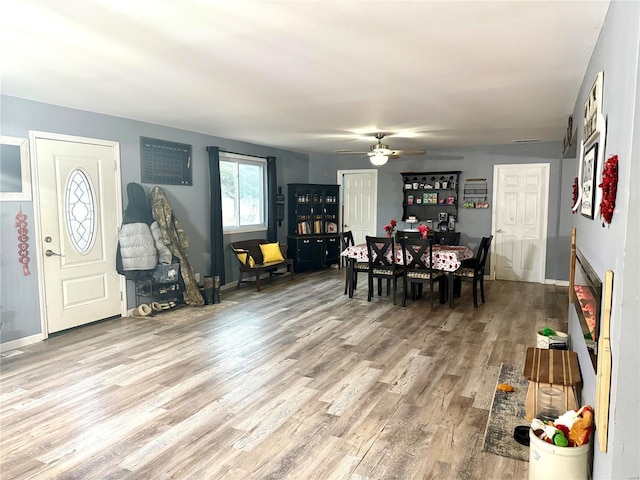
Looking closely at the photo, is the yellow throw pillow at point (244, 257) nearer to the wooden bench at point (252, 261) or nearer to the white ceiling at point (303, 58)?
the wooden bench at point (252, 261)

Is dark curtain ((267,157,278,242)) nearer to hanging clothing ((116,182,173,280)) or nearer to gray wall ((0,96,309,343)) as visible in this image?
gray wall ((0,96,309,343))

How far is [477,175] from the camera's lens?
24.8 ft

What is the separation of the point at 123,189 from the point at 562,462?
4.91 meters

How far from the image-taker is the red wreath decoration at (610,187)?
5.59 ft

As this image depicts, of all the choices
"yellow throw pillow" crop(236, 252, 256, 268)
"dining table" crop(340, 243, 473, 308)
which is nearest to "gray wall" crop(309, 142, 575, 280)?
"dining table" crop(340, 243, 473, 308)

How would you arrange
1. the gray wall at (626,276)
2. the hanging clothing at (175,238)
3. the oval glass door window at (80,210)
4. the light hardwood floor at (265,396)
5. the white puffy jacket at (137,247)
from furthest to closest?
1. the hanging clothing at (175,238)
2. the white puffy jacket at (137,247)
3. the oval glass door window at (80,210)
4. the light hardwood floor at (265,396)
5. the gray wall at (626,276)

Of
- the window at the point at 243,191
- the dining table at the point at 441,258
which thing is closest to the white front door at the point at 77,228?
the window at the point at 243,191

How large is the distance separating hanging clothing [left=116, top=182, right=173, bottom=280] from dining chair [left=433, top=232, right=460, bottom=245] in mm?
4168

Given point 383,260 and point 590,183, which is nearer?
point 590,183

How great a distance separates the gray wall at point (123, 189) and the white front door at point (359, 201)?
219 centimetres

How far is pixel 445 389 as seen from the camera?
3223mm

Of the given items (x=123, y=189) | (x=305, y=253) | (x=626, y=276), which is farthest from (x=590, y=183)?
(x=305, y=253)

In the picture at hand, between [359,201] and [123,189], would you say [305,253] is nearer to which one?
[359,201]

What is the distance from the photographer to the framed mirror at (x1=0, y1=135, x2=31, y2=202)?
393 centimetres
